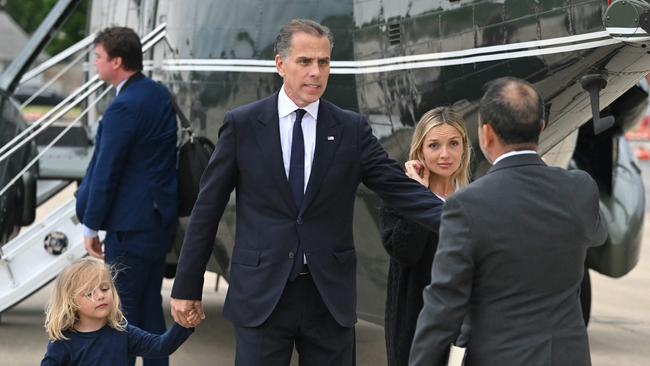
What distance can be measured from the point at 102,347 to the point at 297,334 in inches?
32.9

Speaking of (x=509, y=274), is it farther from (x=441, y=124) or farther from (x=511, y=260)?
(x=441, y=124)

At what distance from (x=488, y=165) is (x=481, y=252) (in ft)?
8.42

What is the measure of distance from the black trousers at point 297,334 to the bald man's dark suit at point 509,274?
1004 mm

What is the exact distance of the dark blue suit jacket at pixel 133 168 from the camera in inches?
270

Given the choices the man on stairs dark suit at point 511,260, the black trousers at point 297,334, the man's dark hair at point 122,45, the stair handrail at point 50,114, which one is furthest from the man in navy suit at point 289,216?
the stair handrail at point 50,114

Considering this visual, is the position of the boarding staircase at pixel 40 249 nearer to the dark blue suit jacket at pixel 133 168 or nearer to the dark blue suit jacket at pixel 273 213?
the dark blue suit jacket at pixel 133 168

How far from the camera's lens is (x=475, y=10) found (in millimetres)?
5879

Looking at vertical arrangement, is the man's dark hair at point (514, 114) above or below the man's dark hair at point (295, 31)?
below

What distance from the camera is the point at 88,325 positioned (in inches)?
203

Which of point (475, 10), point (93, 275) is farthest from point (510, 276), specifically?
point (475, 10)

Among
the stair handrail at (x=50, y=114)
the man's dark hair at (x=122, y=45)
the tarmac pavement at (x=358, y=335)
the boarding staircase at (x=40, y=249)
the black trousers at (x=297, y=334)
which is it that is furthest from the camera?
the tarmac pavement at (x=358, y=335)

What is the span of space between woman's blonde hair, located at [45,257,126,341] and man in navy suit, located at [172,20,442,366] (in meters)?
0.39

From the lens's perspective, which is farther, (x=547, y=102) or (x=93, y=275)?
(x=547, y=102)

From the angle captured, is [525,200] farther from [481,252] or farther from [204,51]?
[204,51]
